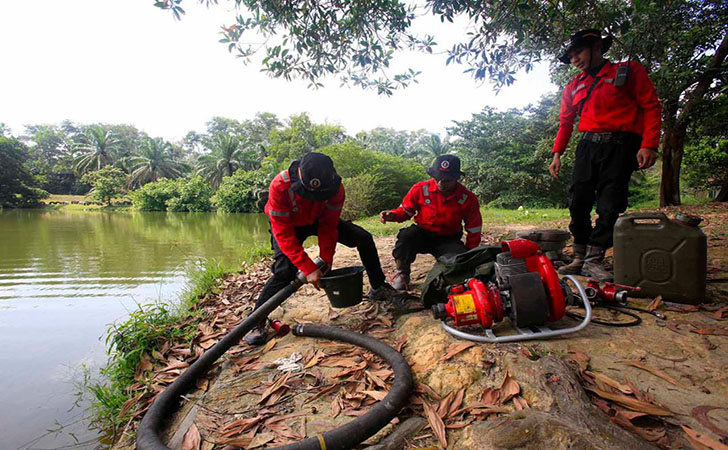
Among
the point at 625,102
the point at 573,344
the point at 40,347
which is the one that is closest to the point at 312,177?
the point at 573,344

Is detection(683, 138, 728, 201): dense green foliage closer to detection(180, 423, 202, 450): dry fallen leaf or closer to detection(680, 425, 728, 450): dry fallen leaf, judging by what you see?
detection(680, 425, 728, 450): dry fallen leaf

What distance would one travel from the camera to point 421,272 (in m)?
4.16

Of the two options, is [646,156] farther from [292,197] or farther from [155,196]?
[155,196]

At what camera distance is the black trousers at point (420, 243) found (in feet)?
11.2

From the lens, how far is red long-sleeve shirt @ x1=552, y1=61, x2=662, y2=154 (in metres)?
2.80

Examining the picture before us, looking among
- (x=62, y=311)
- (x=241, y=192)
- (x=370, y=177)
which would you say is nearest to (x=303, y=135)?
(x=241, y=192)

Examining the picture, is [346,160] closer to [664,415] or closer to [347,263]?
[347,263]

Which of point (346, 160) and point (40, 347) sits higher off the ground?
point (346, 160)

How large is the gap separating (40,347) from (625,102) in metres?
6.22

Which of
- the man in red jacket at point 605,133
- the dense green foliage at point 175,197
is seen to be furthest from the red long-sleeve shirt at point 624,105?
the dense green foliage at point 175,197

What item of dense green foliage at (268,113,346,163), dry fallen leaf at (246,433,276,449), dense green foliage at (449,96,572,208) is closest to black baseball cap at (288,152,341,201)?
dry fallen leaf at (246,433,276,449)

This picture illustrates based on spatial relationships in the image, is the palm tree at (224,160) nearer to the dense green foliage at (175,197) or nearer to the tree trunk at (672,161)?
the dense green foliage at (175,197)

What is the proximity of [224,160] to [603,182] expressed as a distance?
126 ft

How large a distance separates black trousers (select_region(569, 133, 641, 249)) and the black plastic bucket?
7.13 ft
